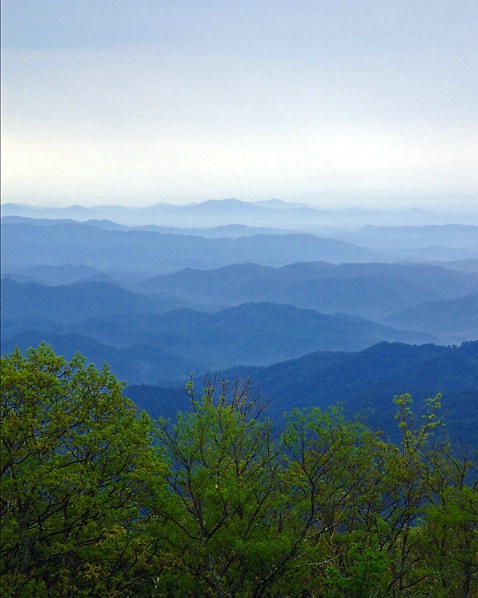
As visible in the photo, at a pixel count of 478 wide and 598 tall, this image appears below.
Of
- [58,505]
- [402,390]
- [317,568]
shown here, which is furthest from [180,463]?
[402,390]

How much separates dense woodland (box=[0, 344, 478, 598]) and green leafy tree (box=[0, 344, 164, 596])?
0.05 m

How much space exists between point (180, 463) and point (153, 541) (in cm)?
278

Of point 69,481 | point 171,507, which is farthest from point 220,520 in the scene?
point 69,481

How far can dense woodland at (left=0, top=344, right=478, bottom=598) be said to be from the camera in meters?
19.1

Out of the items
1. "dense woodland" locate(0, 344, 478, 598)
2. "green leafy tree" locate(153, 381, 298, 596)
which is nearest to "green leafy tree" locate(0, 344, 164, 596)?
"dense woodland" locate(0, 344, 478, 598)

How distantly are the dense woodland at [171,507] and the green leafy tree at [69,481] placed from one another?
0.16ft

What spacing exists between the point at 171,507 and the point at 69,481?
4243 millimetres

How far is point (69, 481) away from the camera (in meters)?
18.6

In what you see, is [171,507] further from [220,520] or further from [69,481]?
[69,481]

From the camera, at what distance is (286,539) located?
19891mm

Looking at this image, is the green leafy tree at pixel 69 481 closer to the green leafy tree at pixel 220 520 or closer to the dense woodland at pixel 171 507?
the dense woodland at pixel 171 507

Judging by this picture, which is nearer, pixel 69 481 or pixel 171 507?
pixel 69 481

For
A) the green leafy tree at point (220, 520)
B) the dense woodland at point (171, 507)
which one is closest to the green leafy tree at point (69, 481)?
the dense woodland at point (171, 507)

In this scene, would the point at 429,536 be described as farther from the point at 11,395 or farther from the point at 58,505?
the point at 11,395
